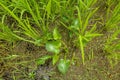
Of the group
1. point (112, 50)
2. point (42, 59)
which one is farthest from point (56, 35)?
point (112, 50)

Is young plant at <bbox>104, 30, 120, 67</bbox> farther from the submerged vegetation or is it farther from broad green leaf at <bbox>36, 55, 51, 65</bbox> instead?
broad green leaf at <bbox>36, 55, 51, 65</bbox>

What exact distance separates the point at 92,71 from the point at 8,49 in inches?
17.7

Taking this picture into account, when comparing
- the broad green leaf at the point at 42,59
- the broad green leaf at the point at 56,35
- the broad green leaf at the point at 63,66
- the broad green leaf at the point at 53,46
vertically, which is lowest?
the broad green leaf at the point at 63,66

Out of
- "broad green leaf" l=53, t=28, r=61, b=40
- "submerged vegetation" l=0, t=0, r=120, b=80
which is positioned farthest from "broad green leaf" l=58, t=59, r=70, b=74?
"broad green leaf" l=53, t=28, r=61, b=40

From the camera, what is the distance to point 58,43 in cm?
109

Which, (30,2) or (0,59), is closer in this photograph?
(30,2)

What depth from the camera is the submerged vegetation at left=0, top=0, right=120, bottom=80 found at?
1090 mm

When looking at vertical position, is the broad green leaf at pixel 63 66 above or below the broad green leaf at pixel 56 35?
below

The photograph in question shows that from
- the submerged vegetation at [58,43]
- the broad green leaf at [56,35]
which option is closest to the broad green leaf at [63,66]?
the submerged vegetation at [58,43]

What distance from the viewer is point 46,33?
1122mm

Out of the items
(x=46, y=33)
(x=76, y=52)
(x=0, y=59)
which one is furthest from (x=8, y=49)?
(x=76, y=52)

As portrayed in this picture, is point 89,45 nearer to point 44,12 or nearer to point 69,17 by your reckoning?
point 69,17

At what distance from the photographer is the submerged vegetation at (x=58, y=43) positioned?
42.9 inches

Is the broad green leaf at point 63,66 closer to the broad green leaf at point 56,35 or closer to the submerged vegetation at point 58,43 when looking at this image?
the submerged vegetation at point 58,43
